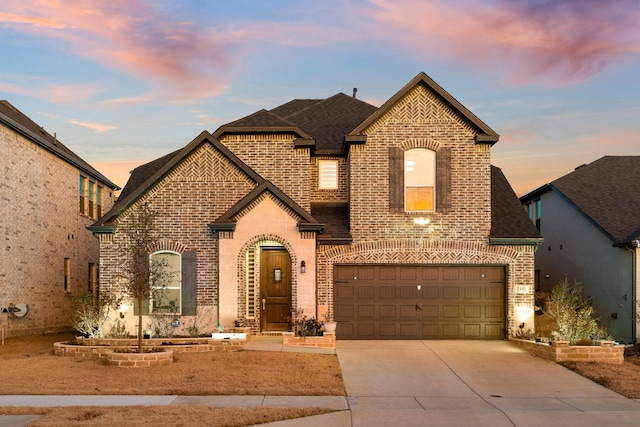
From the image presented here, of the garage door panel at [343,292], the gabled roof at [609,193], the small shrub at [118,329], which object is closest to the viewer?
the small shrub at [118,329]

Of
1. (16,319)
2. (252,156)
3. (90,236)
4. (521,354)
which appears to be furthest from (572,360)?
(90,236)

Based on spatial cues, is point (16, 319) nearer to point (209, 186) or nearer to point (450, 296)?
point (209, 186)

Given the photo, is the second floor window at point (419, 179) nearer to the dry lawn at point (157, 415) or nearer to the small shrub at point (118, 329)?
the small shrub at point (118, 329)

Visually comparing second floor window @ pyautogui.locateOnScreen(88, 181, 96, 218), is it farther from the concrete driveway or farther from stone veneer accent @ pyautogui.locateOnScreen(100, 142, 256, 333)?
the concrete driveway

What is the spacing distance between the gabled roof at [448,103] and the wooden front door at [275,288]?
4300mm

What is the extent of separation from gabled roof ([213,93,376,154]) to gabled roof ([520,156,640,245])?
26.4 feet

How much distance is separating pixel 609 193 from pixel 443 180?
739 cm

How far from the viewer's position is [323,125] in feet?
75.4

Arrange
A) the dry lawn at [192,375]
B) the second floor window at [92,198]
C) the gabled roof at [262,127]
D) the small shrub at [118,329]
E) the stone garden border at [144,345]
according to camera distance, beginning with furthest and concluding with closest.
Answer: the second floor window at [92,198] < the gabled roof at [262,127] < the small shrub at [118,329] < the stone garden border at [144,345] < the dry lawn at [192,375]

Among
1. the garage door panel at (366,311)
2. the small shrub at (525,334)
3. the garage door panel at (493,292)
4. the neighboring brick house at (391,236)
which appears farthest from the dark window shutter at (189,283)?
the small shrub at (525,334)

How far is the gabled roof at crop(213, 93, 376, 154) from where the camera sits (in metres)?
20.2

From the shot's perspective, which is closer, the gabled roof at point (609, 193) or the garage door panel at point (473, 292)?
the garage door panel at point (473, 292)

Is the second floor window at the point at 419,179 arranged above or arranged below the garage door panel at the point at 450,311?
above

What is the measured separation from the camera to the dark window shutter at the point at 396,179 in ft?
63.4
